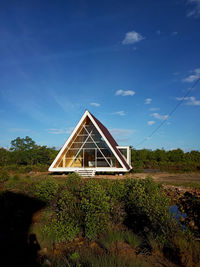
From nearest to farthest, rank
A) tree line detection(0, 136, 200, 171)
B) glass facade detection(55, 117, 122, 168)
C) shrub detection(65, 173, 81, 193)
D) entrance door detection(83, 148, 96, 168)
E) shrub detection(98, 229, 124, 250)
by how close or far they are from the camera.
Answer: shrub detection(98, 229, 124, 250) → shrub detection(65, 173, 81, 193) → glass facade detection(55, 117, 122, 168) → entrance door detection(83, 148, 96, 168) → tree line detection(0, 136, 200, 171)

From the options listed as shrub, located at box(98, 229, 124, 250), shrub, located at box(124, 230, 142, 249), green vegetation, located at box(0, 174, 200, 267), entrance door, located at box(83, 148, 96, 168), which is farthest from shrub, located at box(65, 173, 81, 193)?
entrance door, located at box(83, 148, 96, 168)

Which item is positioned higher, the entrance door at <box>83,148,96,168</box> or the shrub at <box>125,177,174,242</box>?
the entrance door at <box>83,148,96,168</box>

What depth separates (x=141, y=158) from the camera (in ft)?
96.8

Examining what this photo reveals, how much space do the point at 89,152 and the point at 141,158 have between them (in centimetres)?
1442

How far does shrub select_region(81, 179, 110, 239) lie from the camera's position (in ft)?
13.4

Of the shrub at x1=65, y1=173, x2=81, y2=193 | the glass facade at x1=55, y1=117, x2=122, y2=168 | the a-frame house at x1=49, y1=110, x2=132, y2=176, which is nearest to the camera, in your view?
the shrub at x1=65, y1=173, x2=81, y2=193

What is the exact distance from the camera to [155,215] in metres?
3.85

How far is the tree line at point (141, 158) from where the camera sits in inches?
938

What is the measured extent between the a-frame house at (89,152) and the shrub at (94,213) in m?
8.76

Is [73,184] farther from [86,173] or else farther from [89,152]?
[89,152]

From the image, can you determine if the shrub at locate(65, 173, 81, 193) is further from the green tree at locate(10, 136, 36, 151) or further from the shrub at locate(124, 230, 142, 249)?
→ the green tree at locate(10, 136, 36, 151)

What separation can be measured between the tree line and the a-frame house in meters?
→ 7.54

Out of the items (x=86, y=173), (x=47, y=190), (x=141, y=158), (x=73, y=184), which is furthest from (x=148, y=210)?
(x=141, y=158)

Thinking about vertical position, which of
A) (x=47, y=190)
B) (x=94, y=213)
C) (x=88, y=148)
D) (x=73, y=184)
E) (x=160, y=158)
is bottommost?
(x=94, y=213)
